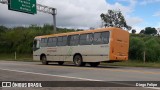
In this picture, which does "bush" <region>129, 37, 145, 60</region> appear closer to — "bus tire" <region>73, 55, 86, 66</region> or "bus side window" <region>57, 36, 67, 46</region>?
"bus side window" <region>57, 36, 67, 46</region>

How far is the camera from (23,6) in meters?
36.1

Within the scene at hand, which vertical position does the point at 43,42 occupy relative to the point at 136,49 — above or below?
above

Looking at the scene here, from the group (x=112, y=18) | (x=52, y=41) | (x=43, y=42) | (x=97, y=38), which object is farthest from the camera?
(x=112, y=18)

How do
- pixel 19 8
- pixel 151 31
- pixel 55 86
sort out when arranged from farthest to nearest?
1. pixel 151 31
2. pixel 19 8
3. pixel 55 86

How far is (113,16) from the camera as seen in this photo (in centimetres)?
9712

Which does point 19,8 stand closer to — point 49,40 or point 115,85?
point 49,40

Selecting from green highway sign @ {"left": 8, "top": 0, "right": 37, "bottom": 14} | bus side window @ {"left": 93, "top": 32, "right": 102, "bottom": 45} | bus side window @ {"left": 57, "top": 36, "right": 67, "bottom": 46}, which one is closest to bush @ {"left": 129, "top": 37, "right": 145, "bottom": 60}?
green highway sign @ {"left": 8, "top": 0, "right": 37, "bottom": 14}

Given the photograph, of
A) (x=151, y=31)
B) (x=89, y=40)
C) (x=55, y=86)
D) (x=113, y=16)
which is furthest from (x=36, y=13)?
(x=151, y=31)

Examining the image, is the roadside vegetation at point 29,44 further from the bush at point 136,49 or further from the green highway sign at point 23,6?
the green highway sign at point 23,6

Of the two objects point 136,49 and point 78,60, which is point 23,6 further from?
point 136,49

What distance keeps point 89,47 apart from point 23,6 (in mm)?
14415

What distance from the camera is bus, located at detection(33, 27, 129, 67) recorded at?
74.8 ft

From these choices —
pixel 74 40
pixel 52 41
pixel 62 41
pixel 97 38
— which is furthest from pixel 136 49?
pixel 97 38

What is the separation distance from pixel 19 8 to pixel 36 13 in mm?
3057
